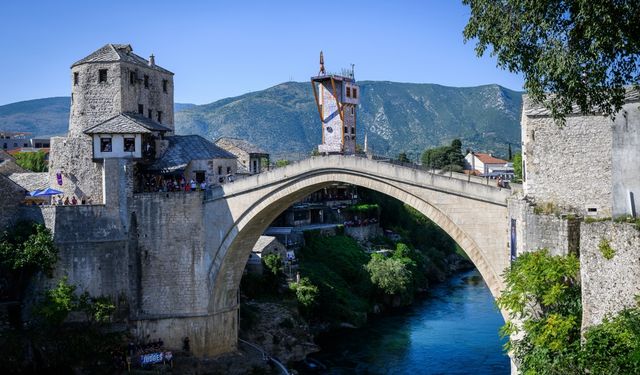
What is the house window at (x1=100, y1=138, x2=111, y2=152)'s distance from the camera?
34.3 meters

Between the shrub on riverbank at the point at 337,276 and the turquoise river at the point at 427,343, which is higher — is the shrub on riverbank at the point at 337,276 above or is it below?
above

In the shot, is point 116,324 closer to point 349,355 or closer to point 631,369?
point 349,355

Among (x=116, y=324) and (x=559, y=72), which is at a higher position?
(x=559, y=72)

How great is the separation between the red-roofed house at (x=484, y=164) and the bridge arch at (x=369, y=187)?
59.4 metres

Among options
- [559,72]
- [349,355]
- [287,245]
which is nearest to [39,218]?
[349,355]

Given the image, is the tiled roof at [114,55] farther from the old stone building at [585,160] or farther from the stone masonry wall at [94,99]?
the old stone building at [585,160]

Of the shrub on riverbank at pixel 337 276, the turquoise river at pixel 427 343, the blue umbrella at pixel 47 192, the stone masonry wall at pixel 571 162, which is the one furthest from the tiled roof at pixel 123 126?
the stone masonry wall at pixel 571 162

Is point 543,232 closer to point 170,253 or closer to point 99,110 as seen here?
point 170,253

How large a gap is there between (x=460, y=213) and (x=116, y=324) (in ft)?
54.2

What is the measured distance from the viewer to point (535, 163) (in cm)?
2156

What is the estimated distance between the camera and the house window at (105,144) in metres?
34.3

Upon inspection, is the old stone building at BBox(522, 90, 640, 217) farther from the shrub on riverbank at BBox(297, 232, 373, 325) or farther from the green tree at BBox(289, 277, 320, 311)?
the shrub on riverbank at BBox(297, 232, 373, 325)

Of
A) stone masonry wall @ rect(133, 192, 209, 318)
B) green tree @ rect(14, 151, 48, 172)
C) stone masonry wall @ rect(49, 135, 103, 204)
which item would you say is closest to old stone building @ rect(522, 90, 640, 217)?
stone masonry wall @ rect(133, 192, 209, 318)

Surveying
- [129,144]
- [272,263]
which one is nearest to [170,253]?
[129,144]
